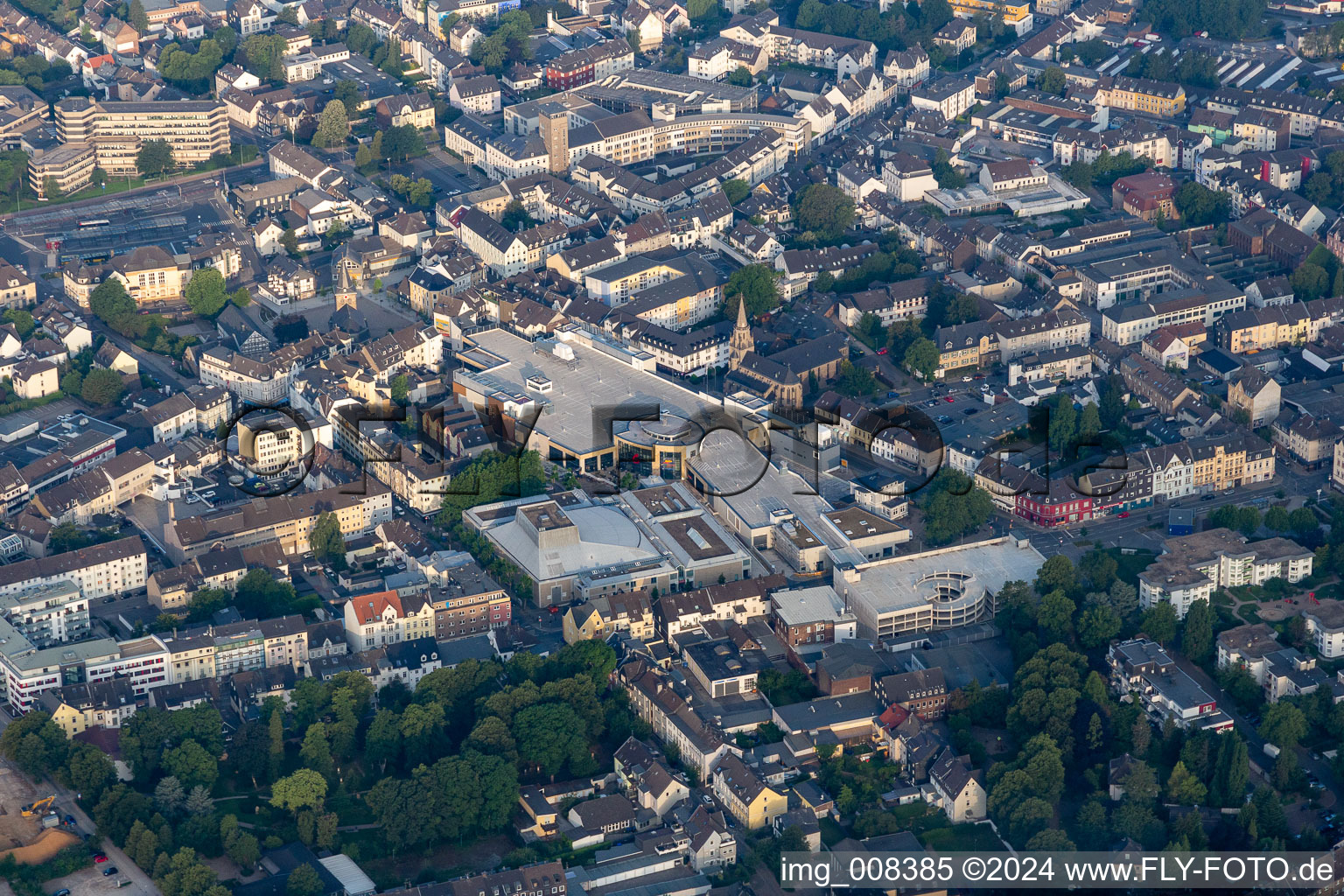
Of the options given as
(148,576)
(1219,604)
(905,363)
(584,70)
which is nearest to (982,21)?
(584,70)

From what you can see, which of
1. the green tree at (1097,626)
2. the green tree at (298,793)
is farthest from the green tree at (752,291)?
the green tree at (298,793)

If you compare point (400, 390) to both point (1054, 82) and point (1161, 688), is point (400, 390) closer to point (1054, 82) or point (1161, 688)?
point (1161, 688)

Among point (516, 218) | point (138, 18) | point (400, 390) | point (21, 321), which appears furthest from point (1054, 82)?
point (21, 321)

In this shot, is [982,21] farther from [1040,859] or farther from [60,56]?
[1040,859]

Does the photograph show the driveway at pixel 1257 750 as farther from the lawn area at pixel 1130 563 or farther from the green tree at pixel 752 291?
the green tree at pixel 752 291

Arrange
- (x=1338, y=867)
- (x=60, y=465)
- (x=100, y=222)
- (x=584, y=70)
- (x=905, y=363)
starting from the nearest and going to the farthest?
(x=1338, y=867) → (x=60, y=465) → (x=905, y=363) → (x=100, y=222) → (x=584, y=70)

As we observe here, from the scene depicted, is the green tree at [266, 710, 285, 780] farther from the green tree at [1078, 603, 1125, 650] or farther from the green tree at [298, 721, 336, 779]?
the green tree at [1078, 603, 1125, 650]
